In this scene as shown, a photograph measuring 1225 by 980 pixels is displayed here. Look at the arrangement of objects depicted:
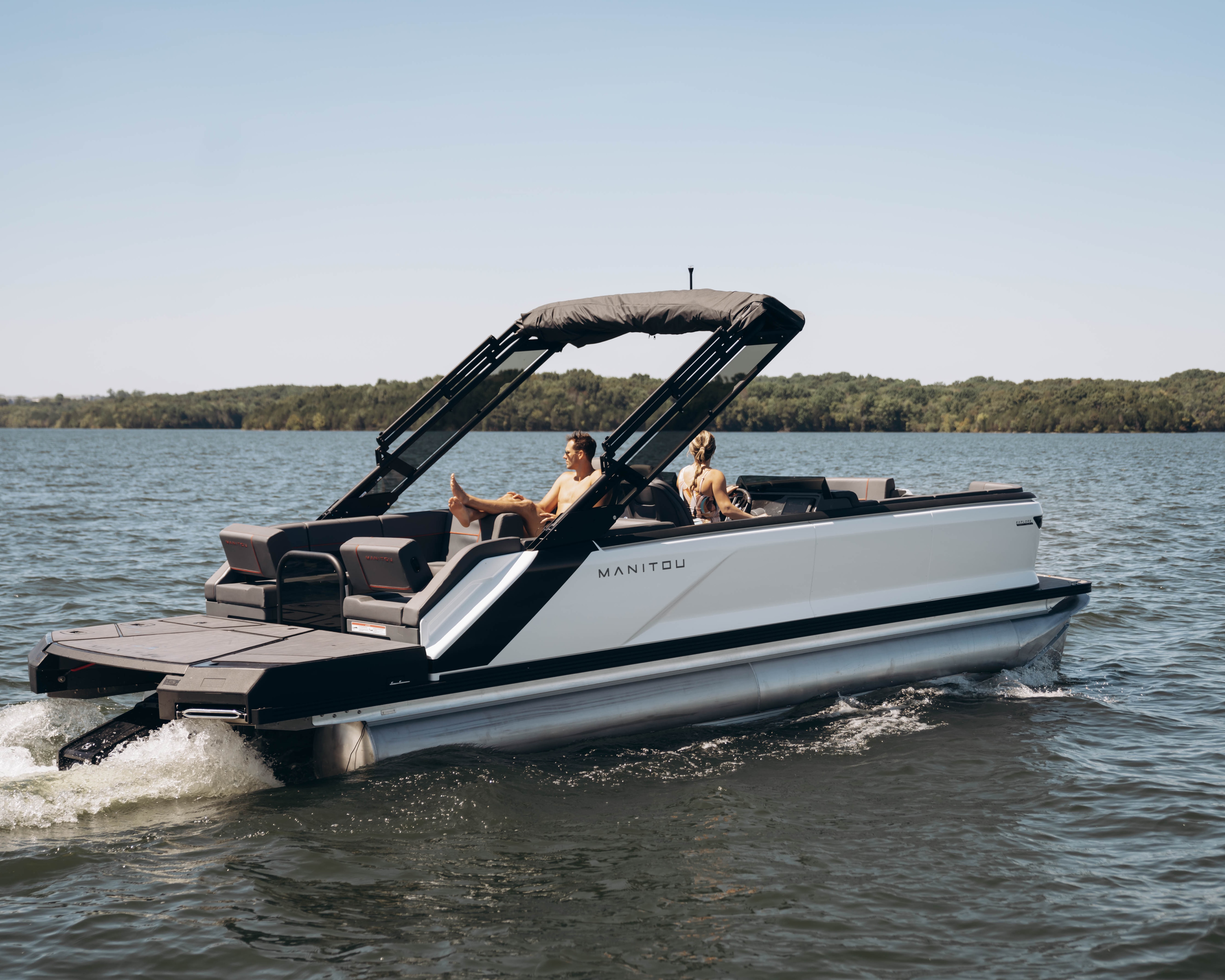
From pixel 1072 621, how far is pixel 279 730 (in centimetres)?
842

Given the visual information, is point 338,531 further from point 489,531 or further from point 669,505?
point 669,505

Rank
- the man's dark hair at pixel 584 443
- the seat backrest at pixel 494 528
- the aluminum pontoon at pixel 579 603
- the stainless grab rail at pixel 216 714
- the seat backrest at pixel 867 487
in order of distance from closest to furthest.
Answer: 1. the stainless grab rail at pixel 216 714
2. the aluminum pontoon at pixel 579 603
3. the seat backrest at pixel 494 528
4. the man's dark hair at pixel 584 443
5. the seat backrest at pixel 867 487

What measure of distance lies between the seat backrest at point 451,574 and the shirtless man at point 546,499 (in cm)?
38

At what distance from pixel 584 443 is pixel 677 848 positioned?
8.77 ft

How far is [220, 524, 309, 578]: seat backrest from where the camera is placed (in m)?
6.37

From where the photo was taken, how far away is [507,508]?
6438 millimetres

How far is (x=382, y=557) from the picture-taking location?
5.92 metres

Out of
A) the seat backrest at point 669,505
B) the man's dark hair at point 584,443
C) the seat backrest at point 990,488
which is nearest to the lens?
the man's dark hair at point 584,443

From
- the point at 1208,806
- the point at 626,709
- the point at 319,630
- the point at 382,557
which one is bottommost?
the point at 1208,806

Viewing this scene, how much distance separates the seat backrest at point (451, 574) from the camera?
5602 mm

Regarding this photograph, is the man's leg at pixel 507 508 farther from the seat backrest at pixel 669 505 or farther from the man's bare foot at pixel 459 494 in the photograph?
the seat backrest at pixel 669 505

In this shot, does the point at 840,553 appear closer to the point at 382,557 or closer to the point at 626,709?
the point at 626,709

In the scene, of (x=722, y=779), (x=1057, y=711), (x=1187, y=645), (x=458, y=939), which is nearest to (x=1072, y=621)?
(x=1187, y=645)

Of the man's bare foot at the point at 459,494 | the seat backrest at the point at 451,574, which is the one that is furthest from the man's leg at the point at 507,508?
the seat backrest at the point at 451,574
